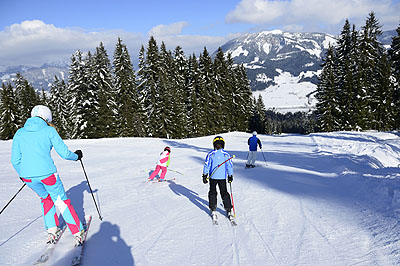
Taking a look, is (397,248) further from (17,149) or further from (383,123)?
(383,123)

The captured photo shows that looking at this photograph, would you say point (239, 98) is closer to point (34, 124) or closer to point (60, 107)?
point (60, 107)

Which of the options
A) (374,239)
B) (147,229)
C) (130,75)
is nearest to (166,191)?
(147,229)

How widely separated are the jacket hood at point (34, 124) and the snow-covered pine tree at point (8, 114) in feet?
121

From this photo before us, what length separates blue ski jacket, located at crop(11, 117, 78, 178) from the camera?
403 centimetres

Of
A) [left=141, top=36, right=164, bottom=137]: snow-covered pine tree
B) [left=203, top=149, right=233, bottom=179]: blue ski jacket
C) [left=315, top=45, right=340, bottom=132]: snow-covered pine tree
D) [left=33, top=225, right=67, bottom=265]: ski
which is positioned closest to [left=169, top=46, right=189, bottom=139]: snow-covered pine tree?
[left=141, top=36, right=164, bottom=137]: snow-covered pine tree

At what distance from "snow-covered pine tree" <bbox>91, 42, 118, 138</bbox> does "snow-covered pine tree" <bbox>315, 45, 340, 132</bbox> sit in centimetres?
3117

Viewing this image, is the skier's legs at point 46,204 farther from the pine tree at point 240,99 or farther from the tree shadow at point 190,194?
the pine tree at point 240,99

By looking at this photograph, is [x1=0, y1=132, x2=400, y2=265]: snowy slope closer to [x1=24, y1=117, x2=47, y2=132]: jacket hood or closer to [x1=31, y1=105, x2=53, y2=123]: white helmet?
[x1=24, y1=117, x2=47, y2=132]: jacket hood

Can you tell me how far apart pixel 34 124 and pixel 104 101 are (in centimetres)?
3052

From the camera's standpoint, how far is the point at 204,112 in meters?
40.6

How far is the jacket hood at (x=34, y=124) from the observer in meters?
4.02

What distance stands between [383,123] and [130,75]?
1525 inches

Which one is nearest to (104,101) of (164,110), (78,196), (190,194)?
(164,110)

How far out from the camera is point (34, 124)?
4.04 metres
